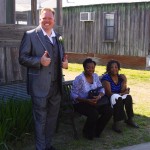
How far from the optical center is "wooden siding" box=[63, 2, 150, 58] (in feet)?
58.8

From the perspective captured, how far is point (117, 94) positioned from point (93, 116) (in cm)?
81

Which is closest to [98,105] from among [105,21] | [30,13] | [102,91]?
[102,91]

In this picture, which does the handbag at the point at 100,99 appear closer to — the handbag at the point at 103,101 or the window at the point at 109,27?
the handbag at the point at 103,101

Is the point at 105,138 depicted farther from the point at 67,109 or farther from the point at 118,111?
the point at 67,109

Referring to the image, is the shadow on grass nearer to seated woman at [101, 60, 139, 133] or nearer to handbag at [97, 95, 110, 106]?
seated woman at [101, 60, 139, 133]

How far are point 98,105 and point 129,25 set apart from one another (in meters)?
12.4

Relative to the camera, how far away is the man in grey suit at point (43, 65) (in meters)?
4.97

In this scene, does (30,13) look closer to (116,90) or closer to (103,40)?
(116,90)

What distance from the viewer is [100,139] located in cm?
639

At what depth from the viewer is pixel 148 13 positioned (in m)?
17.6

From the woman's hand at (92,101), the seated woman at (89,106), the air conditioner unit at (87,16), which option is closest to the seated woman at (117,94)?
the seated woman at (89,106)

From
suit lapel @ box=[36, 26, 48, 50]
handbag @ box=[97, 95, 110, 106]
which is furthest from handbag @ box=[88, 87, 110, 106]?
suit lapel @ box=[36, 26, 48, 50]

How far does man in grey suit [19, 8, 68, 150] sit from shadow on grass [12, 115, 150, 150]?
76cm

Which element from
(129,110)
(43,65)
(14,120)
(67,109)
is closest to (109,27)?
(129,110)
